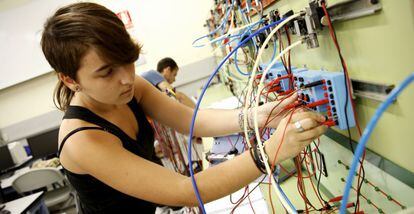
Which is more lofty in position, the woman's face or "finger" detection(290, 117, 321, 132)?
the woman's face

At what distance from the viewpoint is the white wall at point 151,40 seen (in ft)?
14.3

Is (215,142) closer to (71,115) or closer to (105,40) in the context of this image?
(71,115)

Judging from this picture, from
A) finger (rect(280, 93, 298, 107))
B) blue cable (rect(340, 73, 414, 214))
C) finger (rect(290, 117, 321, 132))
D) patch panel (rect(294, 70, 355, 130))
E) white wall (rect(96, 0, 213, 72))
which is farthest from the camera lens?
white wall (rect(96, 0, 213, 72))

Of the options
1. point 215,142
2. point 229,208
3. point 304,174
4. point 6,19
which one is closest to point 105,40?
point 229,208

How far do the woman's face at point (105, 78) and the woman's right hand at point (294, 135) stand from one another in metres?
0.45

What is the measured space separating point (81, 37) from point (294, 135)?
571mm

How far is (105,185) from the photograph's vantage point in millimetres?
975

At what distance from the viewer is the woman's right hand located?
2.12 feet

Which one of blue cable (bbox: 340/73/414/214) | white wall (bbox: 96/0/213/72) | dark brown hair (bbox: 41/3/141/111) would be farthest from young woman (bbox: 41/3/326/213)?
white wall (bbox: 96/0/213/72)

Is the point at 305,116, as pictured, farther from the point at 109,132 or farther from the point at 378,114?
Answer: the point at 109,132

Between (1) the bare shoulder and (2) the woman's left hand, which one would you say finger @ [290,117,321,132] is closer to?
(2) the woman's left hand

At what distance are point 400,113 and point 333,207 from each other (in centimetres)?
49

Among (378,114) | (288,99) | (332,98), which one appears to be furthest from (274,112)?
(378,114)

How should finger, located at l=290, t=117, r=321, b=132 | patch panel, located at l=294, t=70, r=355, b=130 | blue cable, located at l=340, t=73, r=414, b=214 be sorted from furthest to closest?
patch panel, located at l=294, t=70, r=355, b=130 → finger, located at l=290, t=117, r=321, b=132 → blue cable, located at l=340, t=73, r=414, b=214
